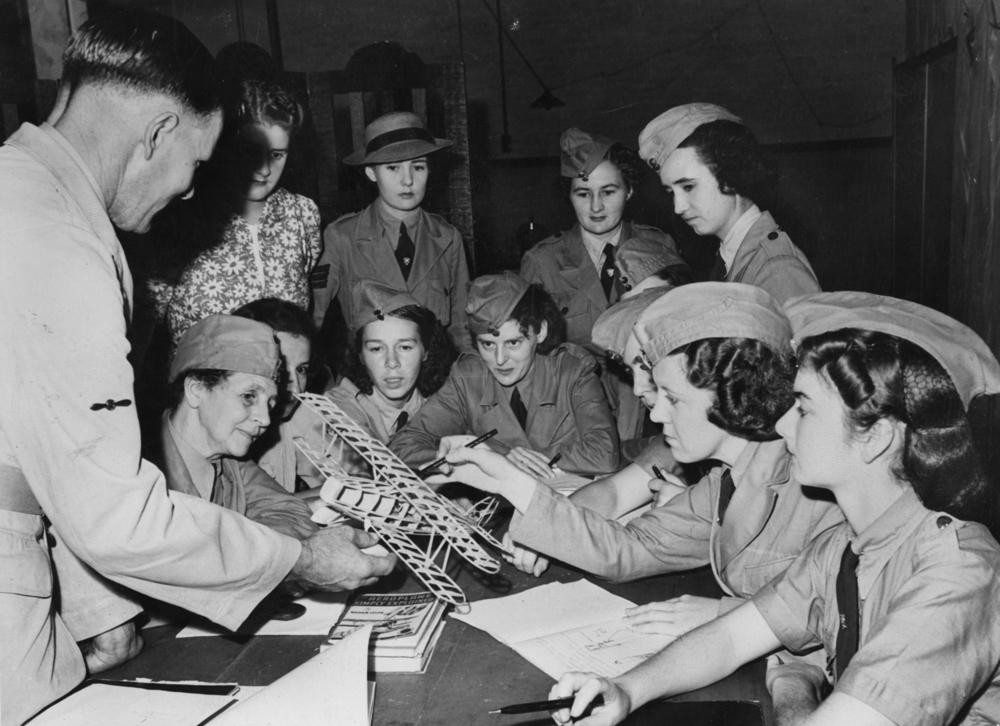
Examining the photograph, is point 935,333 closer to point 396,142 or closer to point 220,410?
point 220,410

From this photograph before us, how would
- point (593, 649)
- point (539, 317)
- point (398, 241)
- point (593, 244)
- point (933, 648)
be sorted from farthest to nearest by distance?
1. point (593, 244)
2. point (398, 241)
3. point (539, 317)
4. point (593, 649)
5. point (933, 648)

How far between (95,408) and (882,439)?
1623mm

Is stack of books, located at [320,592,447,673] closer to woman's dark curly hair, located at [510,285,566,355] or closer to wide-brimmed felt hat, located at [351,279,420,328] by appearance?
wide-brimmed felt hat, located at [351,279,420,328]

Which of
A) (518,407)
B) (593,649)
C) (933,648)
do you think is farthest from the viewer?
(518,407)

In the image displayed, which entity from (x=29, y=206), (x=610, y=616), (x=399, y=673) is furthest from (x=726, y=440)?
Answer: (x=29, y=206)

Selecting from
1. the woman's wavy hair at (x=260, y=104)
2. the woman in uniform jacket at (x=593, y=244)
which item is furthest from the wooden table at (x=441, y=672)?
the woman in uniform jacket at (x=593, y=244)

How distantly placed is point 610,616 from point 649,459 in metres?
1.06

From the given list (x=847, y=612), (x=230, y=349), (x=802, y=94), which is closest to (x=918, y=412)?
(x=847, y=612)

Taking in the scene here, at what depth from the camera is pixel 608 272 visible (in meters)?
4.96

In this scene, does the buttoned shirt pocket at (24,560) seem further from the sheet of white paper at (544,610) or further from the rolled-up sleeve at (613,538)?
the rolled-up sleeve at (613,538)

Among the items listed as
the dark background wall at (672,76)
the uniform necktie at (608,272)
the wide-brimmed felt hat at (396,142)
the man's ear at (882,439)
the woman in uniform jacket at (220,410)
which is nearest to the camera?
the man's ear at (882,439)

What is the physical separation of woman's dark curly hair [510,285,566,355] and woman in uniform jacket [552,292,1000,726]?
216cm

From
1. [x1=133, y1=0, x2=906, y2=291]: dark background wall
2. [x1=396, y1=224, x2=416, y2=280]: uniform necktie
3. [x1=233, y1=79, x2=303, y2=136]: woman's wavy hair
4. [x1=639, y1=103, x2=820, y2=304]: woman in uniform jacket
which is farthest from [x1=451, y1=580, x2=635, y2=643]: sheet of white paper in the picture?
[x1=133, y1=0, x2=906, y2=291]: dark background wall

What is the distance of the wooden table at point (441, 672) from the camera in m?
1.78
